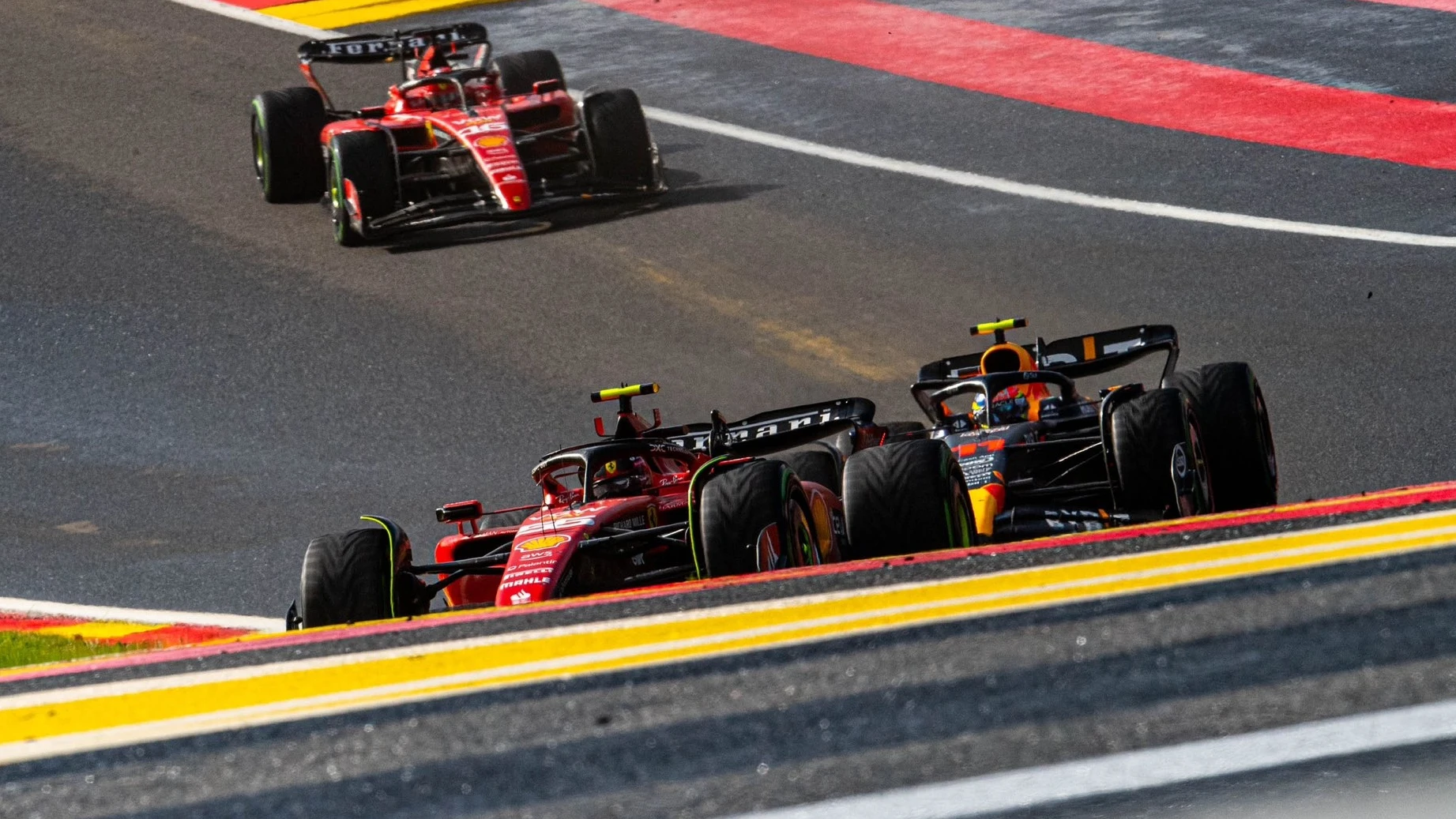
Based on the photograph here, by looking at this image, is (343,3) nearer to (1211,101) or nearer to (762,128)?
(762,128)

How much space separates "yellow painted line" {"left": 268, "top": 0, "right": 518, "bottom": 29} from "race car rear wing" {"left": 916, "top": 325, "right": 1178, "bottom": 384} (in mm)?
12625

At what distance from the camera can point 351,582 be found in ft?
23.4

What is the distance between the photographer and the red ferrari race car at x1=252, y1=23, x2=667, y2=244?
44.9 feet

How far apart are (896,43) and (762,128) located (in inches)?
103

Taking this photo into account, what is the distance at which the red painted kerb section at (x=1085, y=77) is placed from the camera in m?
14.8

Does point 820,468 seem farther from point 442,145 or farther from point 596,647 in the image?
point 442,145

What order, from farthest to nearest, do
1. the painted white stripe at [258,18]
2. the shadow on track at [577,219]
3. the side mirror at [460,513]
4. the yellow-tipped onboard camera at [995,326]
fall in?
the painted white stripe at [258,18], the shadow on track at [577,219], the yellow-tipped onboard camera at [995,326], the side mirror at [460,513]

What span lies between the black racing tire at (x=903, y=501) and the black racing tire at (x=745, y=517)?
33 centimetres

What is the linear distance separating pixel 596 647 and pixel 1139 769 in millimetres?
1473

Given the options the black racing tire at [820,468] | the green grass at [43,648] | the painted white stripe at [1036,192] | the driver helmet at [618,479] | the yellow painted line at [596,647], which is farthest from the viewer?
the painted white stripe at [1036,192]

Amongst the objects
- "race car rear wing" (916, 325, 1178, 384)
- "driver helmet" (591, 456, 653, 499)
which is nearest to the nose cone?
"race car rear wing" (916, 325, 1178, 384)

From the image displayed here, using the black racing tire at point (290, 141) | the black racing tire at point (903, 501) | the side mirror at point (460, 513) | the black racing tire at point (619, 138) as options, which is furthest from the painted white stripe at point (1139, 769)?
the black racing tire at point (290, 141)

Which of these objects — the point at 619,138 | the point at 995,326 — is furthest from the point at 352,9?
the point at 995,326

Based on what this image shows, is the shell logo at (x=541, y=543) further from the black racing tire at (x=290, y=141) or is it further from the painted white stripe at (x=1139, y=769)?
the black racing tire at (x=290, y=141)
